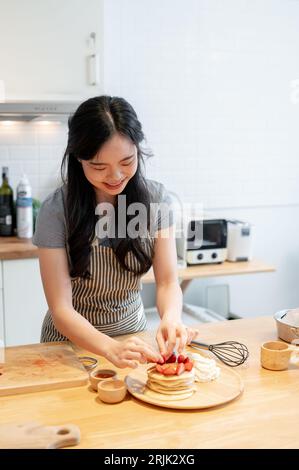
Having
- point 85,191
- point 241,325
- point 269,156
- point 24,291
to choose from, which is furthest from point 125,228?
point 269,156

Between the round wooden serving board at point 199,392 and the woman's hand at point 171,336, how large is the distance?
9 centimetres

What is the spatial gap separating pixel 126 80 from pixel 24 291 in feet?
4.63

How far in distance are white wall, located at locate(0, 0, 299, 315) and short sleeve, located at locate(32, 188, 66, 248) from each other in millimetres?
1758

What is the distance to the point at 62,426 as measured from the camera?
4.19 ft

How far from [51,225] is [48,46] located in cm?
165

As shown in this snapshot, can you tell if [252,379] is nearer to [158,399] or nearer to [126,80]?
[158,399]

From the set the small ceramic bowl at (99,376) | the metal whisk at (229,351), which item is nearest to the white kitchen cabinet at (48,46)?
the metal whisk at (229,351)

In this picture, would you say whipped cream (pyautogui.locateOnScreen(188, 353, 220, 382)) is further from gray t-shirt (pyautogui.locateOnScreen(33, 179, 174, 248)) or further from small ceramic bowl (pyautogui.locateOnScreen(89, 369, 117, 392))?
gray t-shirt (pyautogui.locateOnScreen(33, 179, 174, 248))

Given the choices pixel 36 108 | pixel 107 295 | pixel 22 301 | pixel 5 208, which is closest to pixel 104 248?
pixel 107 295

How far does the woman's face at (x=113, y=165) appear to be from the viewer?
162 cm

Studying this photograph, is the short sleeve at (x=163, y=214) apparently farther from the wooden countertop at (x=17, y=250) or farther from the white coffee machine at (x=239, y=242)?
the white coffee machine at (x=239, y=242)

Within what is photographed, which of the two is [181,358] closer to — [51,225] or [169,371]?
[169,371]

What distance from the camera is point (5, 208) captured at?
3326 millimetres

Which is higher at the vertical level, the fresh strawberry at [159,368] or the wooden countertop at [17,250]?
the wooden countertop at [17,250]
